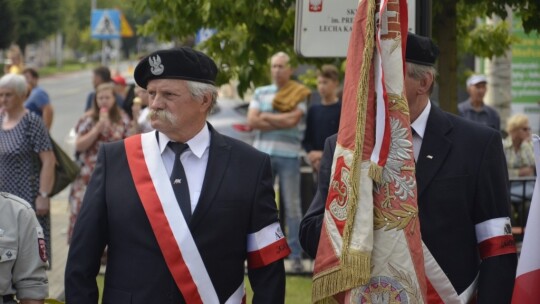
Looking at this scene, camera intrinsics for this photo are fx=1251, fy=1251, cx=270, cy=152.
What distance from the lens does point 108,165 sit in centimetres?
493

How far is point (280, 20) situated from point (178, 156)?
404cm

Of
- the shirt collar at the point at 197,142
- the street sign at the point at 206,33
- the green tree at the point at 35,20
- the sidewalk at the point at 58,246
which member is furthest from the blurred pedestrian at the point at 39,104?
the green tree at the point at 35,20

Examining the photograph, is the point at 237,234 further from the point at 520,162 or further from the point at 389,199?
the point at 520,162

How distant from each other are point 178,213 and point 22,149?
488 centimetres

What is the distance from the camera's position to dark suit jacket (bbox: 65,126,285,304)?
4781 millimetres

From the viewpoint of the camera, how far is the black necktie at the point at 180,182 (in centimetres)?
482

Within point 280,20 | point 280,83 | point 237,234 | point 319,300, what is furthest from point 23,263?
point 280,83

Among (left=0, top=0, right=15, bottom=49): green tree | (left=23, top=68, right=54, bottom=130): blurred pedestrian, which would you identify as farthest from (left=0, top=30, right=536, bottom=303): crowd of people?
(left=0, top=0, right=15, bottom=49): green tree

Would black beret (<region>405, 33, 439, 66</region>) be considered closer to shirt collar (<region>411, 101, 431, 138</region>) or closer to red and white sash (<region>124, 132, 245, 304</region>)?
shirt collar (<region>411, 101, 431, 138</region>)

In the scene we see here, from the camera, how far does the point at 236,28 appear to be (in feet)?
30.6

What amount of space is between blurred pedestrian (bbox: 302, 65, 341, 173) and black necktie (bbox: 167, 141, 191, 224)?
6.85 metres

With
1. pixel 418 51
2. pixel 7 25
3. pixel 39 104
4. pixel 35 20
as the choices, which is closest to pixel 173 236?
pixel 418 51

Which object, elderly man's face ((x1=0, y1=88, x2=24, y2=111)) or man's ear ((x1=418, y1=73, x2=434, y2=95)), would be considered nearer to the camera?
man's ear ((x1=418, y1=73, x2=434, y2=95))

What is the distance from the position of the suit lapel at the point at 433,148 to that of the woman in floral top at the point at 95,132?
713 cm
